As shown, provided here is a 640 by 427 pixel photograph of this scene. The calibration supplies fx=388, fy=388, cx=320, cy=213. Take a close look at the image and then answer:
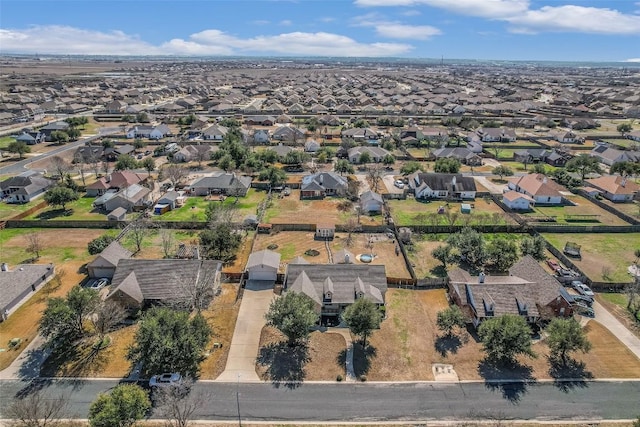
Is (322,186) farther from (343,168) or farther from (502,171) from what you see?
(502,171)

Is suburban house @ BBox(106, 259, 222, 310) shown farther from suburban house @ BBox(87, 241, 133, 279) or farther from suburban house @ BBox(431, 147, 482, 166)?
suburban house @ BBox(431, 147, 482, 166)

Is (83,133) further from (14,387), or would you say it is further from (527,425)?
(527,425)

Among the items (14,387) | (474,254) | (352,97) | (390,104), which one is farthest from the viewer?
(352,97)

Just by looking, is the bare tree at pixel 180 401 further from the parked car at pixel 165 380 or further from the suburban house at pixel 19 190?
the suburban house at pixel 19 190

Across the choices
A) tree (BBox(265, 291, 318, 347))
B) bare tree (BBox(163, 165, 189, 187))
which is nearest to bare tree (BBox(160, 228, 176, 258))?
bare tree (BBox(163, 165, 189, 187))

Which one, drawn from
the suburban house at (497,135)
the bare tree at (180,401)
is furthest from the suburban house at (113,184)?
the suburban house at (497,135)

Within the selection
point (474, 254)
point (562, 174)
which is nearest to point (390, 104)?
point (562, 174)

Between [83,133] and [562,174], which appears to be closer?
[562,174]

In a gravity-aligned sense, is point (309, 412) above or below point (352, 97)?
below
